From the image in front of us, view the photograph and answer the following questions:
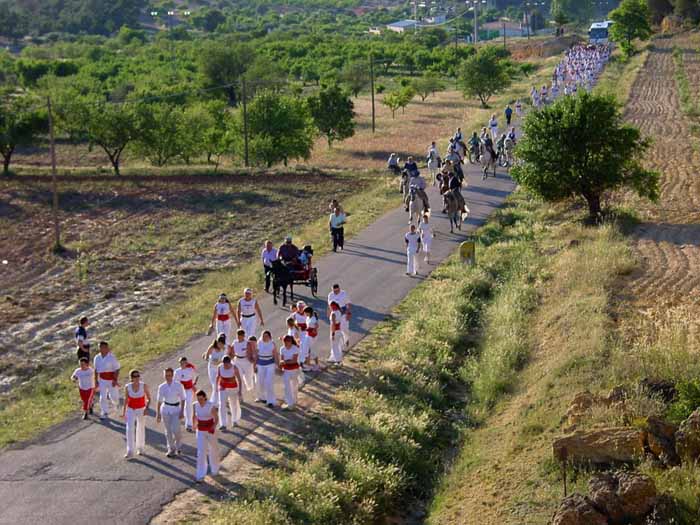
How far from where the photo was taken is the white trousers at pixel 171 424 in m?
16.3

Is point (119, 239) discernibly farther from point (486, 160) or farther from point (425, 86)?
point (425, 86)

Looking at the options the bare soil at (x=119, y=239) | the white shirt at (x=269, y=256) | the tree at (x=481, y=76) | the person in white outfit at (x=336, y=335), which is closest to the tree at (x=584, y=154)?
the bare soil at (x=119, y=239)

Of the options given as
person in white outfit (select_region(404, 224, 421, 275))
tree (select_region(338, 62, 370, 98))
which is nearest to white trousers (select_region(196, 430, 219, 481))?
person in white outfit (select_region(404, 224, 421, 275))

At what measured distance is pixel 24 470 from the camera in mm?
16328

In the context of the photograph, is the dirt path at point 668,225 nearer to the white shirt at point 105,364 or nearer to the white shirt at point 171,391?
the white shirt at point 171,391

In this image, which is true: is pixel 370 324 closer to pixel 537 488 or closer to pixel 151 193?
pixel 537 488

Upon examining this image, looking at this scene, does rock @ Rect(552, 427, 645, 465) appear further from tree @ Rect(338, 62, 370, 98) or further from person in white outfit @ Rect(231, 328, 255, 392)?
tree @ Rect(338, 62, 370, 98)

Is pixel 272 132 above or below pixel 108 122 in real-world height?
below

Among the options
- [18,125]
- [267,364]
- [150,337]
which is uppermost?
[18,125]

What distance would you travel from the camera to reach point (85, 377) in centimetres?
1798

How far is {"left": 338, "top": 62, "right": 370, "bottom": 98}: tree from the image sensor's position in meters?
95.1

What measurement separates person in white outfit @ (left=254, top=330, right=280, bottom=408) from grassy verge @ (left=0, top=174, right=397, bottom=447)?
142 inches

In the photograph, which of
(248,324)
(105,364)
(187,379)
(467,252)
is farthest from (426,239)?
(187,379)

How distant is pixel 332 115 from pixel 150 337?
139 ft
